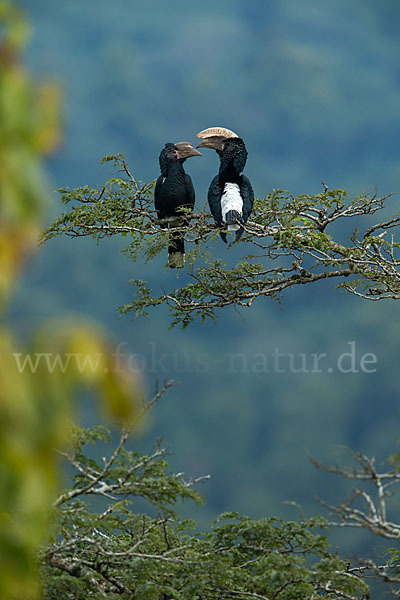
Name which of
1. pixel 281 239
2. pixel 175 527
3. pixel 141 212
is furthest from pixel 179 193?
pixel 175 527

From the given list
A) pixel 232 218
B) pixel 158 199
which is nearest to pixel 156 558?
pixel 232 218

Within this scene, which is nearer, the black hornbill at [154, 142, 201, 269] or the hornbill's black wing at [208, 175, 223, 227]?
the hornbill's black wing at [208, 175, 223, 227]

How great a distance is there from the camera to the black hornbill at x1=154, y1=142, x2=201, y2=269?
7.20 m

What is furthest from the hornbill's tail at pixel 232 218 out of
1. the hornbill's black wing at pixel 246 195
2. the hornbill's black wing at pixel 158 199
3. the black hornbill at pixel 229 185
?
the hornbill's black wing at pixel 158 199

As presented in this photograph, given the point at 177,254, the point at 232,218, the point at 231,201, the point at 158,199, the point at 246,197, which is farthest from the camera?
the point at 158,199

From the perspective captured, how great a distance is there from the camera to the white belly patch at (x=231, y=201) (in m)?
6.19

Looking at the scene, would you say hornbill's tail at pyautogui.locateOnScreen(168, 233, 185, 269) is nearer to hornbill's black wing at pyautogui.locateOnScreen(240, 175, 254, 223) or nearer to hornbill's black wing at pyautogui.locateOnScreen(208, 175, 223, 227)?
hornbill's black wing at pyautogui.locateOnScreen(208, 175, 223, 227)

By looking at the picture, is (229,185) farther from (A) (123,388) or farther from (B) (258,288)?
(A) (123,388)

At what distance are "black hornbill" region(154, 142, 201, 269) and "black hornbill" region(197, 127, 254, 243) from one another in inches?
15.9

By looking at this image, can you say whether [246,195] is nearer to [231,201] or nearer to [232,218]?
[231,201]

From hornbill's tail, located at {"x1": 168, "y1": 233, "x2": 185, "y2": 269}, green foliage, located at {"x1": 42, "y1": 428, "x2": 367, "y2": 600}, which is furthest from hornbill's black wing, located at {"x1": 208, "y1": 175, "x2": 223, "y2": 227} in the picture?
green foliage, located at {"x1": 42, "y1": 428, "x2": 367, "y2": 600}

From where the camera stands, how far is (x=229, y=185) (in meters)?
6.55

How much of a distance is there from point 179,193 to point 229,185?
36.9 inches

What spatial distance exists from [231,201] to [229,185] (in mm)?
331
